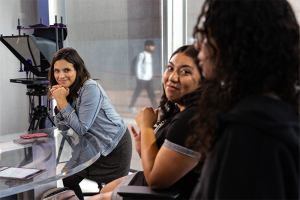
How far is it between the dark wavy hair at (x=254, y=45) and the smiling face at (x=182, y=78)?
678mm

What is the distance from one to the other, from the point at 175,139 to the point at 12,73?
3.45 meters

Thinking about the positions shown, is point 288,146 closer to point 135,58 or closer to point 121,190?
point 121,190

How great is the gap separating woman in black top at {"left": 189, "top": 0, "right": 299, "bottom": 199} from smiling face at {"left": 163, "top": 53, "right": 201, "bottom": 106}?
25.3 inches

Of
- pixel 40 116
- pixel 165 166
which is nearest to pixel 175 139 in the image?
pixel 165 166

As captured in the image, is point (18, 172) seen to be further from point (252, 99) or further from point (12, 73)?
point (12, 73)

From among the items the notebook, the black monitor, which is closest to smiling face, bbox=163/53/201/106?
the notebook

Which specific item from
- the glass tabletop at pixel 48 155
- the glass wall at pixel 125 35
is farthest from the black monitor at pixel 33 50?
the glass wall at pixel 125 35

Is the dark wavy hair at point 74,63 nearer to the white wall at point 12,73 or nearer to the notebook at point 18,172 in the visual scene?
the notebook at point 18,172

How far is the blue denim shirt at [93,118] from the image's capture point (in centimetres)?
223

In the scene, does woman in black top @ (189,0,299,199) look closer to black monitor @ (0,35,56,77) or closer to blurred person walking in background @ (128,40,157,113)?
black monitor @ (0,35,56,77)

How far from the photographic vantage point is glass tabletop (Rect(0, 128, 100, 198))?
133cm

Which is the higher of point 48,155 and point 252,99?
point 252,99

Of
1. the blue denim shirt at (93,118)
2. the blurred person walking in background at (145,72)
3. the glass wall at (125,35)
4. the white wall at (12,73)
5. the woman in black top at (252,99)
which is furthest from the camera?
the white wall at (12,73)

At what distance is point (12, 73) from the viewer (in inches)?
157
